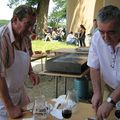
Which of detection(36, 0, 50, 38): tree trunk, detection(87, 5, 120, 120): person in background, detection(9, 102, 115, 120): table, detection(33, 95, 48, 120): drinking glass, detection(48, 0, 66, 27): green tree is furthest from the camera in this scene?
detection(48, 0, 66, 27): green tree

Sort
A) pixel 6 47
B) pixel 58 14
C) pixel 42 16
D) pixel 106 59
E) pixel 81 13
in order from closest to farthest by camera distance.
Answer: pixel 6 47 → pixel 106 59 → pixel 42 16 → pixel 81 13 → pixel 58 14

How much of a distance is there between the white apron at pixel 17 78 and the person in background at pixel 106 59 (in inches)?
19.2

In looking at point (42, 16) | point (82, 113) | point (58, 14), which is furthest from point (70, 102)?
point (58, 14)

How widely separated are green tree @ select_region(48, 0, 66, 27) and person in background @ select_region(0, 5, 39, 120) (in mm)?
31760

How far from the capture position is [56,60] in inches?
181

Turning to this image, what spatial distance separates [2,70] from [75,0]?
1749 cm

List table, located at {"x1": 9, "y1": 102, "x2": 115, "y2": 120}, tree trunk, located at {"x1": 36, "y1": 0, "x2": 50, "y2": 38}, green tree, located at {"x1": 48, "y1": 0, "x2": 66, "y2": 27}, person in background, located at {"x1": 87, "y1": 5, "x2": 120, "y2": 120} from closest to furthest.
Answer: person in background, located at {"x1": 87, "y1": 5, "x2": 120, "y2": 120} → table, located at {"x1": 9, "y1": 102, "x2": 115, "y2": 120} → tree trunk, located at {"x1": 36, "y1": 0, "x2": 50, "y2": 38} → green tree, located at {"x1": 48, "y1": 0, "x2": 66, "y2": 27}

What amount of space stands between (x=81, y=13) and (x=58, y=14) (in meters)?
17.0

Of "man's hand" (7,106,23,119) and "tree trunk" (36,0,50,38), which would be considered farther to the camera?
"tree trunk" (36,0,50,38)

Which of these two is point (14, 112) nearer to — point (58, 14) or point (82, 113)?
point (82, 113)

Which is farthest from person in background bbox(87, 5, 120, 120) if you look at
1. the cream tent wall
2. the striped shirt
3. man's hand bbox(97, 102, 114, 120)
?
the cream tent wall

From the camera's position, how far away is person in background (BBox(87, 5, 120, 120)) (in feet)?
5.71

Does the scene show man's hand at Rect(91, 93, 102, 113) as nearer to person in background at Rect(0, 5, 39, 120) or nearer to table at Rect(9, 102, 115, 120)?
table at Rect(9, 102, 115, 120)

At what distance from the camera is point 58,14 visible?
3541 centimetres
